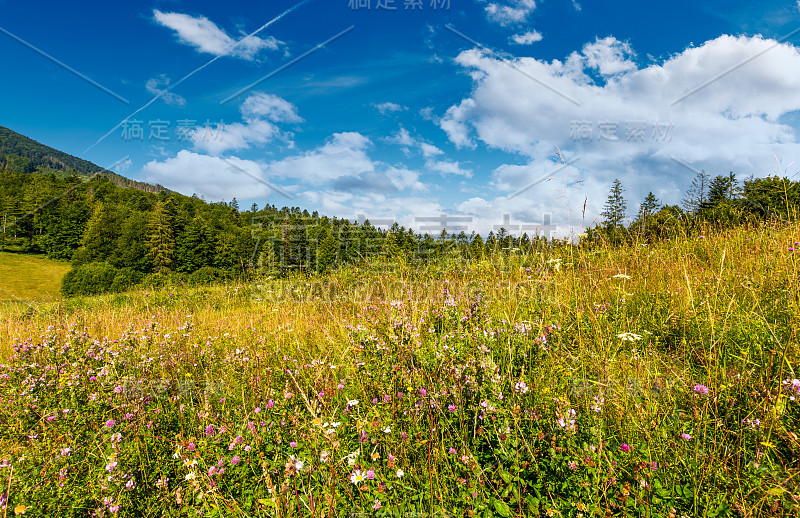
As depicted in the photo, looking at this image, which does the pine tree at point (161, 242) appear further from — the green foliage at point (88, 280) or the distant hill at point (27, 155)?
the distant hill at point (27, 155)

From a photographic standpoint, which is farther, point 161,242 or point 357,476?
point 161,242

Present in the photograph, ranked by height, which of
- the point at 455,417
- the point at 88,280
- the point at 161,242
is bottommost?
the point at 88,280

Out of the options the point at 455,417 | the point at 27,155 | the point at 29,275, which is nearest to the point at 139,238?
the point at 29,275

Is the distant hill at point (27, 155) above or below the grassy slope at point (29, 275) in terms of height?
above

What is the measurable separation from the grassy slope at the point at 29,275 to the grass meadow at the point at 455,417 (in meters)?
67.3

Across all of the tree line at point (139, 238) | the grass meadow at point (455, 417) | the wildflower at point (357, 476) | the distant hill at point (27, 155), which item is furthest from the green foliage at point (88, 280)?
the distant hill at point (27, 155)

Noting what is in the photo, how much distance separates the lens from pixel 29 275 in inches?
2287

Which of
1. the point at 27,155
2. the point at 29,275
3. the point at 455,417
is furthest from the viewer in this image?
the point at 27,155

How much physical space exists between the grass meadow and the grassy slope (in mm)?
67327

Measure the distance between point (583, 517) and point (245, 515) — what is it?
1511 millimetres

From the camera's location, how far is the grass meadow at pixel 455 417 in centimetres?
159

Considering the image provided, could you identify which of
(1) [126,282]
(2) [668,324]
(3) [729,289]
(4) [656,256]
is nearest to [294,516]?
(2) [668,324]

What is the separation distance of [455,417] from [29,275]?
8354 cm

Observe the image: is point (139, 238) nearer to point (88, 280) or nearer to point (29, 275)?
point (88, 280)
